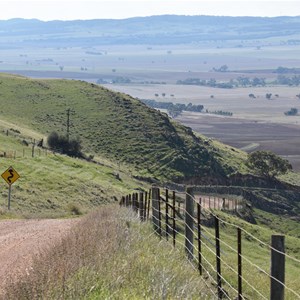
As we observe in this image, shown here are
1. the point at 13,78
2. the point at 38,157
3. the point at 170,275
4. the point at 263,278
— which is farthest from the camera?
the point at 13,78

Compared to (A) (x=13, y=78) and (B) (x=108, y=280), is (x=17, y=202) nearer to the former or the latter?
(B) (x=108, y=280)

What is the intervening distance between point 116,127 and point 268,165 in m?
22.9

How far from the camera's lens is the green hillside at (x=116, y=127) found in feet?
314

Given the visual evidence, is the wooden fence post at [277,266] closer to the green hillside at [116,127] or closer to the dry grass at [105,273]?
the dry grass at [105,273]

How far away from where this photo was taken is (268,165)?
95.8 metres

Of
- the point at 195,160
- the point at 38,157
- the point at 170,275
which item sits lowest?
the point at 195,160

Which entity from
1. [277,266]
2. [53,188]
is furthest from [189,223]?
[53,188]

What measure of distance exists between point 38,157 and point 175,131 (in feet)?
167

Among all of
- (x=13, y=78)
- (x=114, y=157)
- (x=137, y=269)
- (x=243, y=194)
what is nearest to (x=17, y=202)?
(x=137, y=269)

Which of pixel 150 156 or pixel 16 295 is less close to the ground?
pixel 16 295

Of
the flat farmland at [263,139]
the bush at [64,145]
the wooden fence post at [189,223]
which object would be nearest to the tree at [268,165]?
the bush at [64,145]

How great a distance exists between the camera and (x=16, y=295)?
27.0ft

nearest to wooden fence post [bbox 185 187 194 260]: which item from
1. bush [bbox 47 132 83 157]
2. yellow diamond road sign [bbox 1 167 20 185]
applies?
yellow diamond road sign [bbox 1 167 20 185]

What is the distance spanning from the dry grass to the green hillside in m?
75.6
